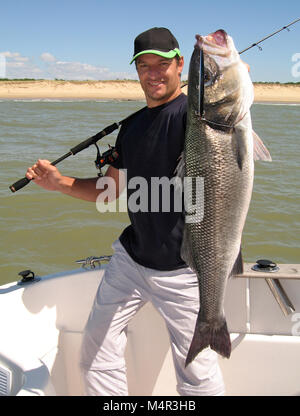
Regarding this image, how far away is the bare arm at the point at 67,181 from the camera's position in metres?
2.72

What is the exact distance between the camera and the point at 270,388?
272cm

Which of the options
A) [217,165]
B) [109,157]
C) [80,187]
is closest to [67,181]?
[80,187]

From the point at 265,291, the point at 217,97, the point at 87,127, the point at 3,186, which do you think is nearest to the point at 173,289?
the point at 265,291

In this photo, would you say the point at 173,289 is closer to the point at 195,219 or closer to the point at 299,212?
the point at 195,219

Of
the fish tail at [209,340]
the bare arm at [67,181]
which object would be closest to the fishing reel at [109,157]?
the bare arm at [67,181]

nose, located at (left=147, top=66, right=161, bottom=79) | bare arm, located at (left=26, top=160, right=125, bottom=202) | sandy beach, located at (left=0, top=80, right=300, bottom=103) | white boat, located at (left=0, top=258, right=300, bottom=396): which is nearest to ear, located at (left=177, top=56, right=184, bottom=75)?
nose, located at (left=147, top=66, right=161, bottom=79)

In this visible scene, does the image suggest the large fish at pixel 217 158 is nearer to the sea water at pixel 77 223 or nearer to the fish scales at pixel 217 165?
the fish scales at pixel 217 165

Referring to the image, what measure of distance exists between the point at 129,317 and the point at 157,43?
157cm

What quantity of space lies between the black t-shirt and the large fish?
24 cm

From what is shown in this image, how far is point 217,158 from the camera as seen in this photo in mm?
1782

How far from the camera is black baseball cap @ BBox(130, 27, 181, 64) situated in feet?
7.22

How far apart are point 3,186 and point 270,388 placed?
716cm

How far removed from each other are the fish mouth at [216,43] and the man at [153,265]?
48 centimetres

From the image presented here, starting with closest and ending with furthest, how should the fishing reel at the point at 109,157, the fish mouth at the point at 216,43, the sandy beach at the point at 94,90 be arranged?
the fish mouth at the point at 216,43, the fishing reel at the point at 109,157, the sandy beach at the point at 94,90
